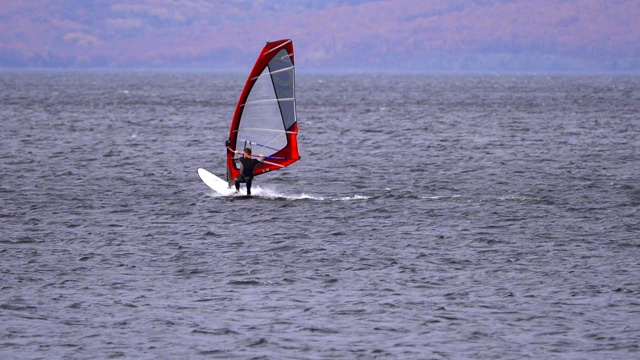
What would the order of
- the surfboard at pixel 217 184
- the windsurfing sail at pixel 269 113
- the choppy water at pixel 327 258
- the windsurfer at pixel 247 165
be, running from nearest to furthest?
the choppy water at pixel 327 258 < the windsurfing sail at pixel 269 113 < the windsurfer at pixel 247 165 < the surfboard at pixel 217 184

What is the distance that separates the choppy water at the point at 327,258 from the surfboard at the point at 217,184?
0.56 metres

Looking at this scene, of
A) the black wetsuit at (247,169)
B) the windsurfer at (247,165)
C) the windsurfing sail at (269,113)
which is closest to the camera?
the windsurfing sail at (269,113)

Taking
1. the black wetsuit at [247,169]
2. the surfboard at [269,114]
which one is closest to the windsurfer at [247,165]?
the black wetsuit at [247,169]

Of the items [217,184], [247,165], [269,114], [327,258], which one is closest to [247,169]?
[247,165]

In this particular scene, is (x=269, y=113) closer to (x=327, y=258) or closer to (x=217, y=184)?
(x=217, y=184)

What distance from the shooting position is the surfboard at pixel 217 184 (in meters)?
35.8

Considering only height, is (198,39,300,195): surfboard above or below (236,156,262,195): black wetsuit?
above

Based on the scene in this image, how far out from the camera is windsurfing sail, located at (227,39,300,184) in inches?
1275

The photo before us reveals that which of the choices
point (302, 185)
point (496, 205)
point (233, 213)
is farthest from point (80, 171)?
point (496, 205)

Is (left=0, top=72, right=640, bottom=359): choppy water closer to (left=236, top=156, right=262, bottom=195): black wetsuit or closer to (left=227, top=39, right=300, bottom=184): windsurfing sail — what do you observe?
(left=236, top=156, right=262, bottom=195): black wetsuit

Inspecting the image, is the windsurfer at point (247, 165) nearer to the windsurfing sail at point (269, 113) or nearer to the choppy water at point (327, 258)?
the windsurfing sail at point (269, 113)

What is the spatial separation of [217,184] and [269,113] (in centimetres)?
492

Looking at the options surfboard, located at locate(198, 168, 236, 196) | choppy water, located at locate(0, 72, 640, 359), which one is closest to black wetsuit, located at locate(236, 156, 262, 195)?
choppy water, located at locate(0, 72, 640, 359)

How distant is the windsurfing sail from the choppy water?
1.71 metres
